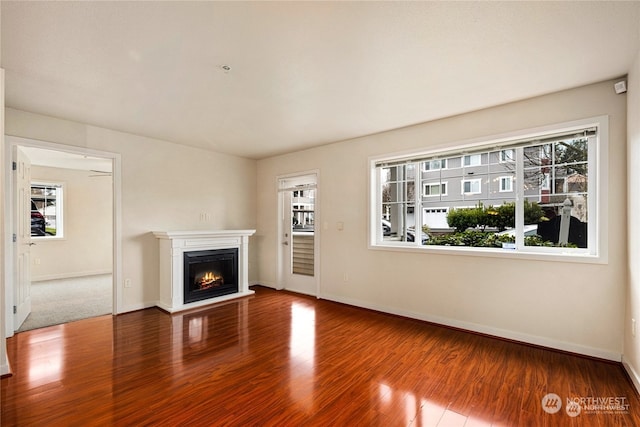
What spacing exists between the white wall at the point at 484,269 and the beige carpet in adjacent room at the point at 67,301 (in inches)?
136

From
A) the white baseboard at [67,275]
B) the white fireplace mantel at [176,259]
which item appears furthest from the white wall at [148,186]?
the white baseboard at [67,275]

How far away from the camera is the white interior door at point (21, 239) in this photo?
3.51 meters

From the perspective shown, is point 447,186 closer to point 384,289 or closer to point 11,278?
point 384,289

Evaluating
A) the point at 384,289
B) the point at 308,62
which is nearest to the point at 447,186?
the point at 384,289

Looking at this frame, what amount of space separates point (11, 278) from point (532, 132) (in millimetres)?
5868

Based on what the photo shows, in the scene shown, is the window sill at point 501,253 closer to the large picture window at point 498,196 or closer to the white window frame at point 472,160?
the large picture window at point 498,196

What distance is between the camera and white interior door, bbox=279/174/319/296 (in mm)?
5188

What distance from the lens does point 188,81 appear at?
8.91 feet

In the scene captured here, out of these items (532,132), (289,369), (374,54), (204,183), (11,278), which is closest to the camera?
(374,54)

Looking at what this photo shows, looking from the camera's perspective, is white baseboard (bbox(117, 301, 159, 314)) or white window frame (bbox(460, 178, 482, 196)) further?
white baseboard (bbox(117, 301, 159, 314))
